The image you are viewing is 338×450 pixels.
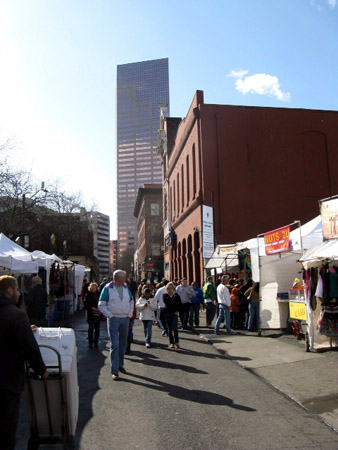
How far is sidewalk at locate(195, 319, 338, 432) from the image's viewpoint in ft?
19.2

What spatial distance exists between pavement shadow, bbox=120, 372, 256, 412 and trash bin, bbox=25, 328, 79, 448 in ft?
7.87

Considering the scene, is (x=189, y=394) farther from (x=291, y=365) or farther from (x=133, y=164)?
(x=133, y=164)

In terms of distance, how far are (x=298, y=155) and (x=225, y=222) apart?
6.80 metres

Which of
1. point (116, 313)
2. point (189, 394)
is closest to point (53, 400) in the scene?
point (189, 394)

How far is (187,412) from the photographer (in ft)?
17.7

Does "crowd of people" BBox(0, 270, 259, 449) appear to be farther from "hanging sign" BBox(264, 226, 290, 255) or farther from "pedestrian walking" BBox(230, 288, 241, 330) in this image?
"hanging sign" BBox(264, 226, 290, 255)

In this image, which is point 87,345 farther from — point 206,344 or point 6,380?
point 6,380

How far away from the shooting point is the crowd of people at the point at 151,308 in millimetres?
7441

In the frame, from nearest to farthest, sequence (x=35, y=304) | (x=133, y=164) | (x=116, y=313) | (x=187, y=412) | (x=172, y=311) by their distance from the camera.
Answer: (x=187, y=412)
(x=116, y=313)
(x=35, y=304)
(x=172, y=311)
(x=133, y=164)

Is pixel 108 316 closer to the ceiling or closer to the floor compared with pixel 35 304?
closer to the floor

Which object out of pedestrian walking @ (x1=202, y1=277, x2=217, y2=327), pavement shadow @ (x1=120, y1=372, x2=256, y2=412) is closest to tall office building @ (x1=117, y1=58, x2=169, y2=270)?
pedestrian walking @ (x1=202, y1=277, x2=217, y2=327)

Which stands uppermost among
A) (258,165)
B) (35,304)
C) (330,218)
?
(258,165)

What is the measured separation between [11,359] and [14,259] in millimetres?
7678

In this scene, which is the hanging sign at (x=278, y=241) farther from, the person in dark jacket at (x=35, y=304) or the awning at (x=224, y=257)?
the person in dark jacket at (x=35, y=304)
